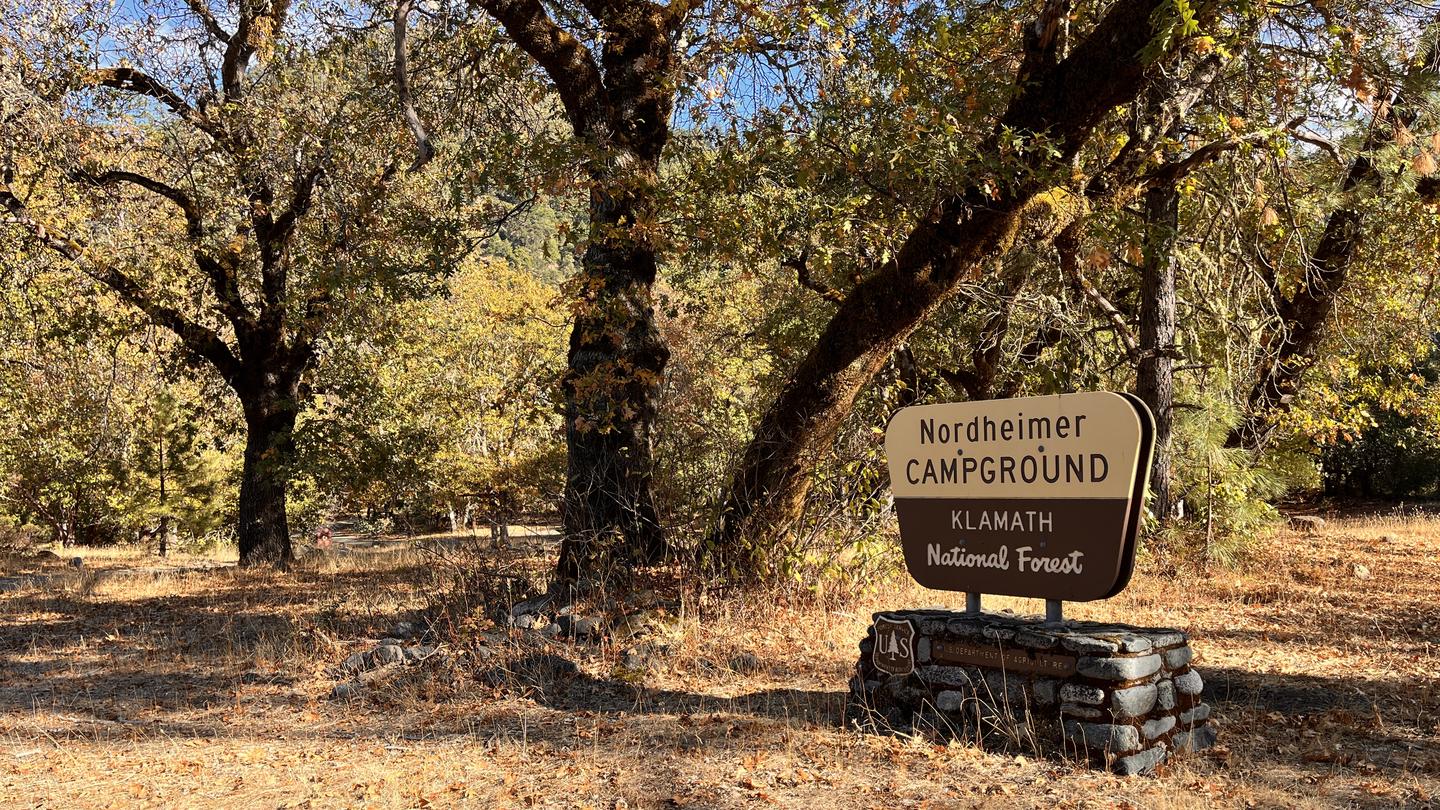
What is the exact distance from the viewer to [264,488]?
53.9 ft

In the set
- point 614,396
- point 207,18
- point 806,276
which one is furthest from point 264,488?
point 614,396

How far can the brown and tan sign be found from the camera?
509 centimetres

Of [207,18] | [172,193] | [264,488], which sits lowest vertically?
[264,488]

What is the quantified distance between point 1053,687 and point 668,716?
7.94 feet

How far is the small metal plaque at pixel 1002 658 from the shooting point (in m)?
5.20

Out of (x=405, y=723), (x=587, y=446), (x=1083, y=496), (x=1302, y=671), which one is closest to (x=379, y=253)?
(x=587, y=446)

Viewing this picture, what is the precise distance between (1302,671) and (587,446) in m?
5.83

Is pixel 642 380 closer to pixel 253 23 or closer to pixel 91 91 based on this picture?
pixel 253 23

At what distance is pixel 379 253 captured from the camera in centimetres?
1001

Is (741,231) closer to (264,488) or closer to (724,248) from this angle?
(724,248)

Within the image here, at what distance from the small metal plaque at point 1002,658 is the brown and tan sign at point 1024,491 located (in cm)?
31

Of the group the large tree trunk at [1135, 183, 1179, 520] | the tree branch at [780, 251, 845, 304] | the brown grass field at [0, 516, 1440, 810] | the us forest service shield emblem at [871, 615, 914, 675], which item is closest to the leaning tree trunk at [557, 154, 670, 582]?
the brown grass field at [0, 516, 1440, 810]

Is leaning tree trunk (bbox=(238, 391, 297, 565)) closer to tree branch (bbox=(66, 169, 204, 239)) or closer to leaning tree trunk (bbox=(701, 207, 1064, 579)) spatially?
tree branch (bbox=(66, 169, 204, 239))

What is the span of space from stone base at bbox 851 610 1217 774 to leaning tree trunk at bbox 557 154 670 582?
140 inches
